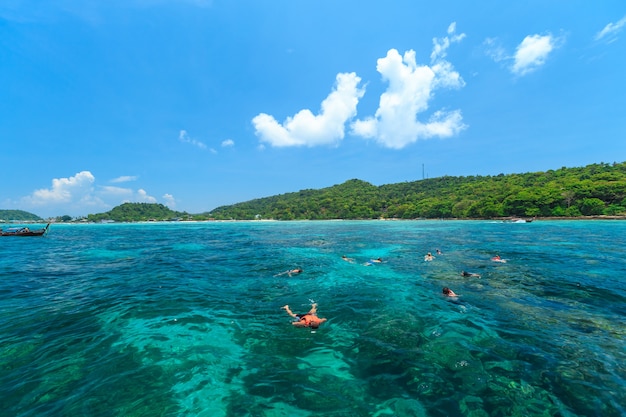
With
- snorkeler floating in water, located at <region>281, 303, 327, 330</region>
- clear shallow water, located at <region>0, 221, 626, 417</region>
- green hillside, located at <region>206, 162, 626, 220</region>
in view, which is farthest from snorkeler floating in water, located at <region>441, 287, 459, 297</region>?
green hillside, located at <region>206, 162, 626, 220</region>

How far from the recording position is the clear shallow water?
241 inches

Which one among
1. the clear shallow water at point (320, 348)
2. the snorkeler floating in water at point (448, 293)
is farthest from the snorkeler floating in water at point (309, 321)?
the snorkeler floating in water at point (448, 293)

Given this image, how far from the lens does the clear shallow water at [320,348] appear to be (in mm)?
6113

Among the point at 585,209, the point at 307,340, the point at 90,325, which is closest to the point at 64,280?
the point at 90,325

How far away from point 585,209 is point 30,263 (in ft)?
437

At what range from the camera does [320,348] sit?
28.6 ft

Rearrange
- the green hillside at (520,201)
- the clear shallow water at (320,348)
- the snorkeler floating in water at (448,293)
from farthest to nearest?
the green hillside at (520,201) < the snorkeler floating in water at (448,293) < the clear shallow water at (320,348)

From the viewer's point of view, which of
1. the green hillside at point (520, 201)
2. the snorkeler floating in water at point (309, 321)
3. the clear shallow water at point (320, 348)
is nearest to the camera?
the clear shallow water at point (320, 348)

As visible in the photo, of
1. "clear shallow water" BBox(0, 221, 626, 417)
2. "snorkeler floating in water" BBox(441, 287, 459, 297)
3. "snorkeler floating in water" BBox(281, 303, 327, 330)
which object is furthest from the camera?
"snorkeler floating in water" BBox(441, 287, 459, 297)

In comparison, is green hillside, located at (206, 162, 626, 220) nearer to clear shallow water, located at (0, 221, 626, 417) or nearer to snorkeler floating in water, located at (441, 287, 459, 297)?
clear shallow water, located at (0, 221, 626, 417)

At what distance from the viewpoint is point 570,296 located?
1322cm

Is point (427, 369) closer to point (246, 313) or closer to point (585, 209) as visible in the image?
point (246, 313)

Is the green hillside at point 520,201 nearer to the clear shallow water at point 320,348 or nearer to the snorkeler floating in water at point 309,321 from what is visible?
the clear shallow water at point 320,348

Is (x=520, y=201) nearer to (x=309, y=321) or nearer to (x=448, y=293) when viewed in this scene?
(x=448, y=293)
